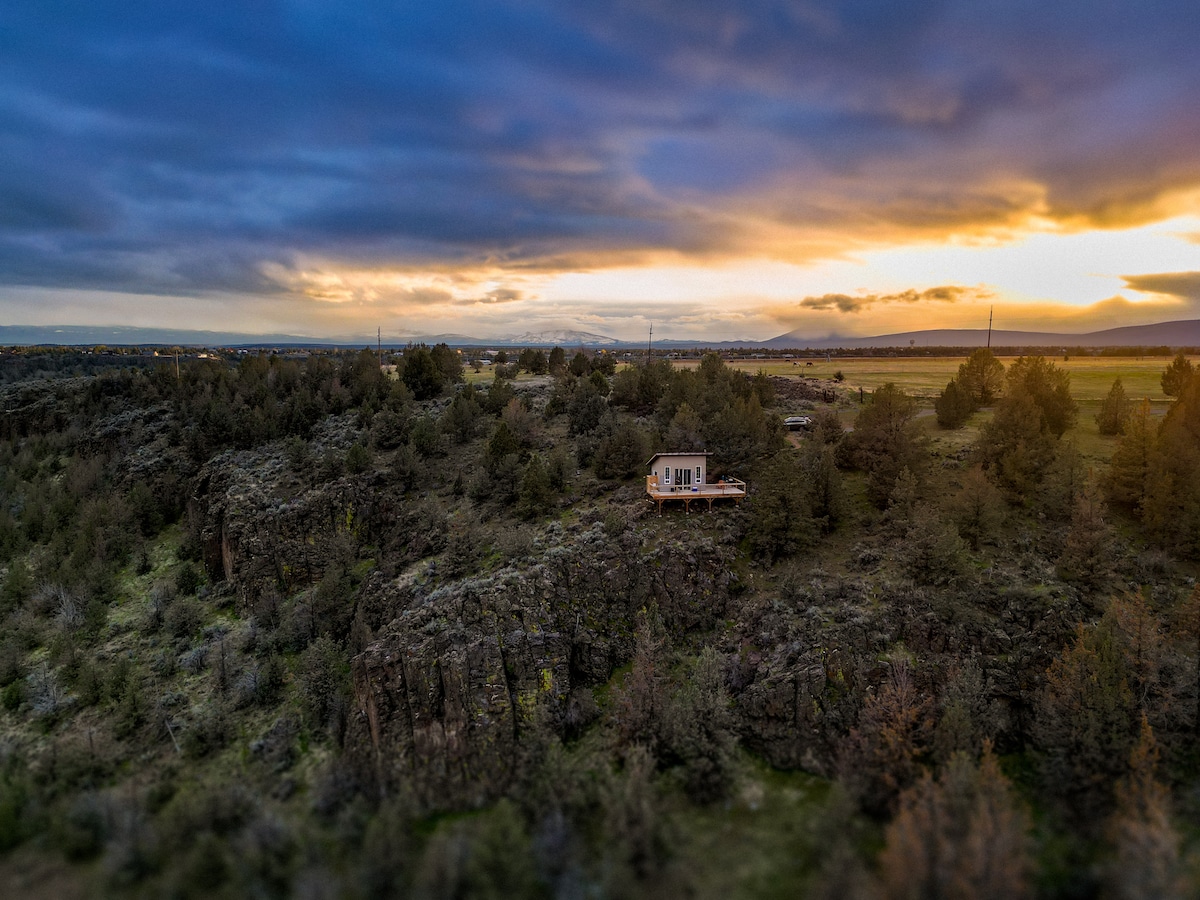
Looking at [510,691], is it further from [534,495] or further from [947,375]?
[947,375]

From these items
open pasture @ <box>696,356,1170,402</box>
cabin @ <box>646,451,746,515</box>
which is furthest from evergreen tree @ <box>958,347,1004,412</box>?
cabin @ <box>646,451,746,515</box>

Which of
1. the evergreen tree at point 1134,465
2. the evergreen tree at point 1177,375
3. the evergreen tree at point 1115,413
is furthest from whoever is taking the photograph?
the evergreen tree at point 1177,375

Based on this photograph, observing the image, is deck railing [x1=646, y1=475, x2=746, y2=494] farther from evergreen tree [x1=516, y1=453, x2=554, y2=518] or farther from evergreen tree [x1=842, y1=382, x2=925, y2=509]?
evergreen tree [x1=842, y1=382, x2=925, y2=509]

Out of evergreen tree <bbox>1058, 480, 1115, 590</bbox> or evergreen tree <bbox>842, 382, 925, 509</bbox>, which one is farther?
evergreen tree <bbox>842, 382, 925, 509</bbox>

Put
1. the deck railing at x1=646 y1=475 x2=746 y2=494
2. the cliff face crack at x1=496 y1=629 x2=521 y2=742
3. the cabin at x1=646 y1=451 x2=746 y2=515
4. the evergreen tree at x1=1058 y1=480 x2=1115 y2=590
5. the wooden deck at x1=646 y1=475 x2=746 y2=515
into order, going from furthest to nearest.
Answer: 1. the deck railing at x1=646 y1=475 x2=746 y2=494
2. the cabin at x1=646 y1=451 x2=746 y2=515
3. the wooden deck at x1=646 y1=475 x2=746 y2=515
4. the evergreen tree at x1=1058 y1=480 x2=1115 y2=590
5. the cliff face crack at x1=496 y1=629 x2=521 y2=742

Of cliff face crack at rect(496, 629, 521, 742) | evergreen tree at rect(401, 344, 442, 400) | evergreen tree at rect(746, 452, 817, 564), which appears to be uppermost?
evergreen tree at rect(401, 344, 442, 400)

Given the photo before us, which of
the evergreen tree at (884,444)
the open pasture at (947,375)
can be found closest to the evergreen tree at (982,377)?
the open pasture at (947,375)

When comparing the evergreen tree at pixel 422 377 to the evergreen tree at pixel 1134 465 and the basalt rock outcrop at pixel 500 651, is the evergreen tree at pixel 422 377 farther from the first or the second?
the evergreen tree at pixel 1134 465

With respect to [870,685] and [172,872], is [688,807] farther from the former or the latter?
[172,872]

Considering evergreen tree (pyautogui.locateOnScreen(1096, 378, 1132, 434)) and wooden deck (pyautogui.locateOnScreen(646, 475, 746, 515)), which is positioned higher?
evergreen tree (pyautogui.locateOnScreen(1096, 378, 1132, 434))
